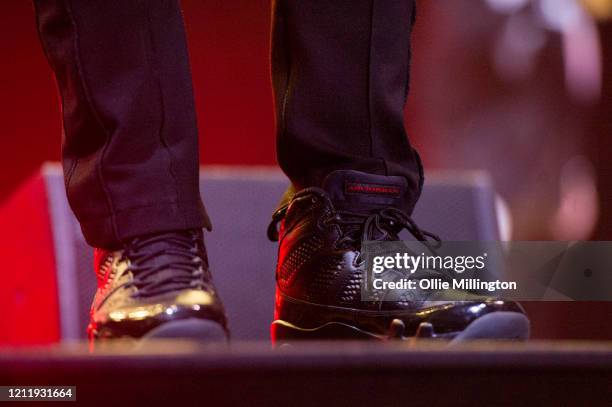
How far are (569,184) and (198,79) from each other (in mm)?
1869

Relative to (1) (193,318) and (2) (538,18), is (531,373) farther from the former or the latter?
(2) (538,18)

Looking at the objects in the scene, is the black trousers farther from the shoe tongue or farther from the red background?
the red background

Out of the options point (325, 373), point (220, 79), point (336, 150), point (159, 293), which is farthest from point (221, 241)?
point (220, 79)

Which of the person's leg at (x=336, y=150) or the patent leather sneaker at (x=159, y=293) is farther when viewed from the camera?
the person's leg at (x=336, y=150)

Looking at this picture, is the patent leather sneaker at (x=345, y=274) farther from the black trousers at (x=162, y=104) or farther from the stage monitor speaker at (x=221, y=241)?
the stage monitor speaker at (x=221, y=241)

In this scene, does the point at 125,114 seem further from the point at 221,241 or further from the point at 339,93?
the point at 221,241

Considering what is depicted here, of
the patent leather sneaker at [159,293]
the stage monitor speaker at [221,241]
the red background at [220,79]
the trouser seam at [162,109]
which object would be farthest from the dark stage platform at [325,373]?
the red background at [220,79]

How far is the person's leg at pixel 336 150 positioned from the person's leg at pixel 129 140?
127 mm

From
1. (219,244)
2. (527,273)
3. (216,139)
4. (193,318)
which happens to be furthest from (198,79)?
(193,318)

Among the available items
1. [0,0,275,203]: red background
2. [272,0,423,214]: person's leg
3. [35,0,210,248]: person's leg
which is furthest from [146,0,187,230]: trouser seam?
[0,0,275,203]: red background

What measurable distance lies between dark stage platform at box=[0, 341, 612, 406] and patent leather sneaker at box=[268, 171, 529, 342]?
213 millimetres

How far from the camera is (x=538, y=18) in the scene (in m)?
3.43

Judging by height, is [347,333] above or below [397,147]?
below

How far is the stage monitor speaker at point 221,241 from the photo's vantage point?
1167 mm
